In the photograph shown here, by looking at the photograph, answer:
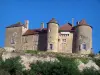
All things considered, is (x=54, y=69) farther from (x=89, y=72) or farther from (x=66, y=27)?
(x=66, y=27)

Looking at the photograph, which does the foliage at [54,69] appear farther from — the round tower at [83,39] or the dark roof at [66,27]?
the dark roof at [66,27]

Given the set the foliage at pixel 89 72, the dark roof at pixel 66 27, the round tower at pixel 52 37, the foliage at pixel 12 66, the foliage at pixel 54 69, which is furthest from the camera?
the dark roof at pixel 66 27

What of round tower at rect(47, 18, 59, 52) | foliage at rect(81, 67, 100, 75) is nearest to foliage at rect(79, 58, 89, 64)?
foliage at rect(81, 67, 100, 75)

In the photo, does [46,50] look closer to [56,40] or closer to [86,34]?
[56,40]

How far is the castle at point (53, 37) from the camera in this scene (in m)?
76.8

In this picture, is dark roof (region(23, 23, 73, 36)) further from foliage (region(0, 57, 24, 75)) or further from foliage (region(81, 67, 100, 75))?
foliage (region(0, 57, 24, 75))

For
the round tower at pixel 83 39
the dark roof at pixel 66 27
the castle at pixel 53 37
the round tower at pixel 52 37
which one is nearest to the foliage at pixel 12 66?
the round tower at pixel 52 37

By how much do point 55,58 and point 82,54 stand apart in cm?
489

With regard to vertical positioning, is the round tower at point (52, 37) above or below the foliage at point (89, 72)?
above

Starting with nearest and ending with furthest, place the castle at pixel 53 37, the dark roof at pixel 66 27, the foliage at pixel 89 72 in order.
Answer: the foliage at pixel 89 72 → the castle at pixel 53 37 → the dark roof at pixel 66 27

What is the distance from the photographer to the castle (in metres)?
76.8

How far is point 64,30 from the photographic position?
7906 centimetres

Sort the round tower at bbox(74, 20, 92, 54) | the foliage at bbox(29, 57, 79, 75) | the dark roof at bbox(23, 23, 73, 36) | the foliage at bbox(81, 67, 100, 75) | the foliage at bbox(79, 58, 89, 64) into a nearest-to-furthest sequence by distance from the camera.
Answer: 1. the foliage at bbox(81, 67, 100, 75)
2. the foliage at bbox(29, 57, 79, 75)
3. the foliage at bbox(79, 58, 89, 64)
4. the round tower at bbox(74, 20, 92, 54)
5. the dark roof at bbox(23, 23, 73, 36)

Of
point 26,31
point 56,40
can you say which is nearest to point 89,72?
point 56,40
